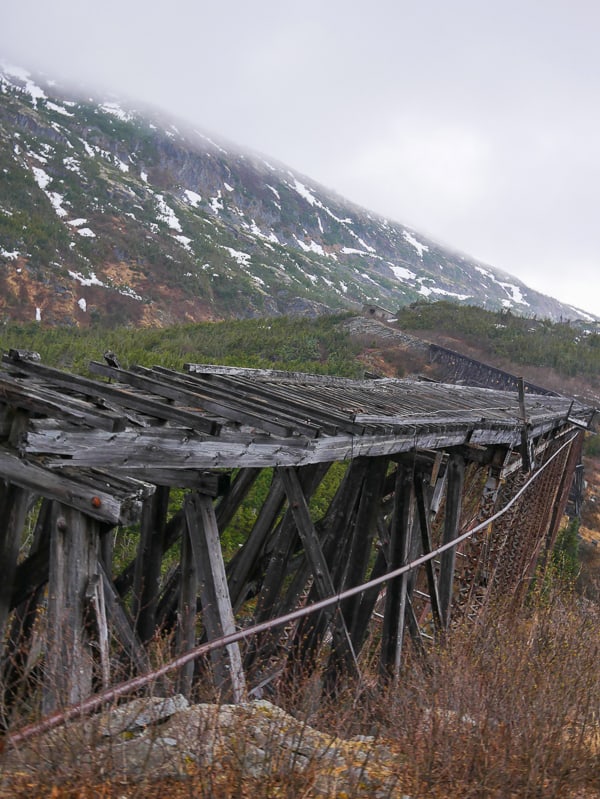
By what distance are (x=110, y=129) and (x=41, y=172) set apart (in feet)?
132

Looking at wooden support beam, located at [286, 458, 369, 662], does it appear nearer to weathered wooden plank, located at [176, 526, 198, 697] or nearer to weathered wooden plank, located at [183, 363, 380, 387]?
weathered wooden plank, located at [183, 363, 380, 387]

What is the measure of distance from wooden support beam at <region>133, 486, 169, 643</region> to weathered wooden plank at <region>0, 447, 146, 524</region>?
194cm

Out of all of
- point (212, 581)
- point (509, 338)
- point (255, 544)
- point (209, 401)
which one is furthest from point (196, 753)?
point (509, 338)

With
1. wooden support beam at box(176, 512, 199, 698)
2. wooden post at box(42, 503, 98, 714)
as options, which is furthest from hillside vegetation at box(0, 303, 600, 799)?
wooden support beam at box(176, 512, 199, 698)

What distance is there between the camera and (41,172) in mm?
85250

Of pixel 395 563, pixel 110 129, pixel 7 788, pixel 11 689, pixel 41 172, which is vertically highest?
pixel 110 129

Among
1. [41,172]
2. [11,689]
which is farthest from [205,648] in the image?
[41,172]

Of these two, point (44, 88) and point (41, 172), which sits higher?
point (44, 88)

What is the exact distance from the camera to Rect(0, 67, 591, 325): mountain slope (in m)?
65.6

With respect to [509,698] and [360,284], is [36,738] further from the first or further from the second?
[360,284]

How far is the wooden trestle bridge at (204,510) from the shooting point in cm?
280

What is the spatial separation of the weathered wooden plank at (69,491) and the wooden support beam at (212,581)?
1.04m

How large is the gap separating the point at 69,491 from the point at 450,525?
4.60 m

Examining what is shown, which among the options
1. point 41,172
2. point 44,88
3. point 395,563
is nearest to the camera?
point 395,563
